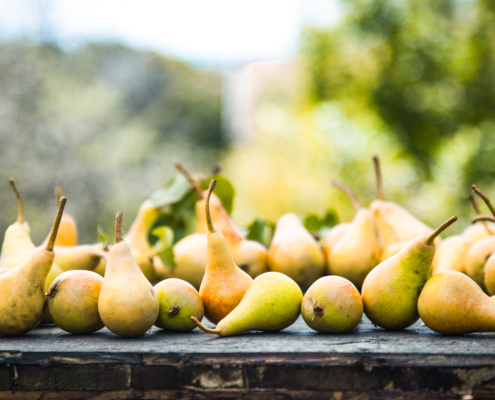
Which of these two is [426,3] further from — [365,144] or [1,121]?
[1,121]

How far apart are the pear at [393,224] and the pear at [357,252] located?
0.08 metres

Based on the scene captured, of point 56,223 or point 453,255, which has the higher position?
point 56,223

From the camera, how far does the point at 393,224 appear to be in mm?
1620

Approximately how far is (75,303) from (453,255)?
108cm

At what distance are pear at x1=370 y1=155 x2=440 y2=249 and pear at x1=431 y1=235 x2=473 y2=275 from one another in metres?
0.11

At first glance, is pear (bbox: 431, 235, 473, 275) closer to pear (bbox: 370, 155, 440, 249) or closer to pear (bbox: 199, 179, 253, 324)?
pear (bbox: 370, 155, 440, 249)

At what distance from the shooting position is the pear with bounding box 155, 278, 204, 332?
936mm

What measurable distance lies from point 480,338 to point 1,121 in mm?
8371

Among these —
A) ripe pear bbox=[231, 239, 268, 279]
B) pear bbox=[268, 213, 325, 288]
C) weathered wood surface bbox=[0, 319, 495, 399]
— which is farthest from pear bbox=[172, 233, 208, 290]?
weathered wood surface bbox=[0, 319, 495, 399]

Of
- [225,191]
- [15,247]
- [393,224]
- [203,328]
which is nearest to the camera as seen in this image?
[203,328]

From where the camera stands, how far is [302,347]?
0.77m

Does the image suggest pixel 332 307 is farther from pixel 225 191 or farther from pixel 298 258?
pixel 225 191

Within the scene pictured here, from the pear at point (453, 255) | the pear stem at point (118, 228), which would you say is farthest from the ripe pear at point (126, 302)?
the pear at point (453, 255)

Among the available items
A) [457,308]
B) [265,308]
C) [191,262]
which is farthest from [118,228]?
[457,308]
